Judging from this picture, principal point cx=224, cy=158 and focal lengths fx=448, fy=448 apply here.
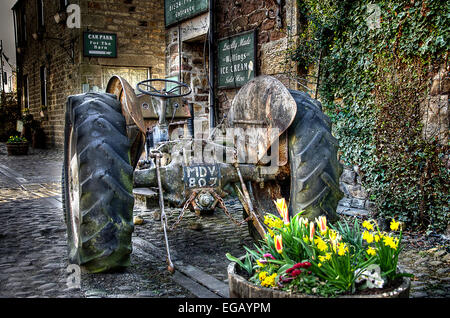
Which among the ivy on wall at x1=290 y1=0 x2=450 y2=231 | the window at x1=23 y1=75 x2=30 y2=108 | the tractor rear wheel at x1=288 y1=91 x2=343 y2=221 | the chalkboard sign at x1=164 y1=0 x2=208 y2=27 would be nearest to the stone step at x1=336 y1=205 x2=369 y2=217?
the ivy on wall at x1=290 y1=0 x2=450 y2=231

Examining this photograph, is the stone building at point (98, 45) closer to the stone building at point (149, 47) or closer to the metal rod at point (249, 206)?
the stone building at point (149, 47)

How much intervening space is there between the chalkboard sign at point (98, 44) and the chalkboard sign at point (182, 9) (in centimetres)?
345

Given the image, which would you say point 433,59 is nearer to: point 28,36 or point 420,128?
point 420,128

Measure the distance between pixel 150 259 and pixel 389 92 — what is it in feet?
10.7

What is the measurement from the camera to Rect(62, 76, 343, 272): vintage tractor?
2.69m

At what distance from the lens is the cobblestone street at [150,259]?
9.28ft

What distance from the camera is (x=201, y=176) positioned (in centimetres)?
327

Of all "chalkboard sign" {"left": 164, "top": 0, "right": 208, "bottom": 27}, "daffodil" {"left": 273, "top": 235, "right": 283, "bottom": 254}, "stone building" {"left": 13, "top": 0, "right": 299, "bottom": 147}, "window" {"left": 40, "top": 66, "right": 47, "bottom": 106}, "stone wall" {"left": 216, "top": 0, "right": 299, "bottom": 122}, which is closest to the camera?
"daffodil" {"left": 273, "top": 235, "right": 283, "bottom": 254}

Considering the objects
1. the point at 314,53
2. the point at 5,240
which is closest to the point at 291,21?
the point at 314,53

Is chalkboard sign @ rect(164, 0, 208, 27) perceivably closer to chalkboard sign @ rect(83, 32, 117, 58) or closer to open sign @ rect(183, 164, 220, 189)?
chalkboard sign @ rect(83, 32, 117, 58)

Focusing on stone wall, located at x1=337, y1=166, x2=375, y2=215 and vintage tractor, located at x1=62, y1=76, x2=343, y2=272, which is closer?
vintage tractor, located at x1=62, y1=76, x2=343, y2=272

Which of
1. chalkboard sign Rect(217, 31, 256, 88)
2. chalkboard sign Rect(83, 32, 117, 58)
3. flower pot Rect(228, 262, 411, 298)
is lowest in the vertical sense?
flower pot Rect(228, 262, 411, 298)

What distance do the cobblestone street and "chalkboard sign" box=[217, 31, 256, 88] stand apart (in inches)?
117

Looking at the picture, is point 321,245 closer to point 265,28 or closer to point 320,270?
point 320,270
